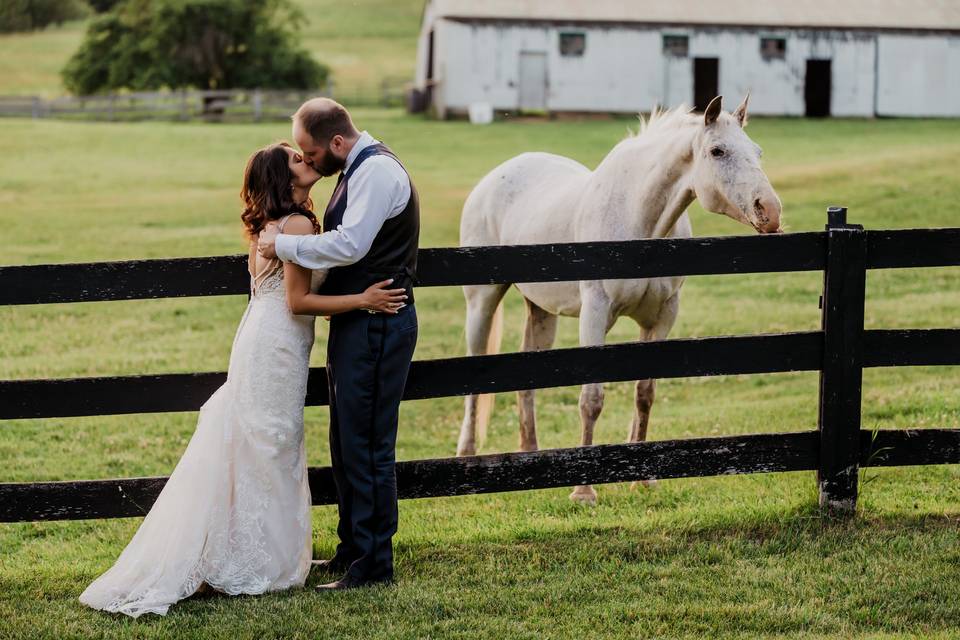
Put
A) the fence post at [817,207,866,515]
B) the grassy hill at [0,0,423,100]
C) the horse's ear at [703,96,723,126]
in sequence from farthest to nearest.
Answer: the grassy hill at [0,0,423,100] → the horse's ear at [703,96,723,126] → the fence post at [817,207,866,515]

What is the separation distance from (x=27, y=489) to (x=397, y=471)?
5.75ft

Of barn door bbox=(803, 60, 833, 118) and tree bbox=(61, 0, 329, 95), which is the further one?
tree bbox=(61, 0, 329, 95)

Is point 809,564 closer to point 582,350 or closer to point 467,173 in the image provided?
point 582,350

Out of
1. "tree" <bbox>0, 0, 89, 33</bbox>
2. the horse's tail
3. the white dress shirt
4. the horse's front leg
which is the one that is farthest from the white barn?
"tree" <bbox>0, 0, 89, 33</bbox>

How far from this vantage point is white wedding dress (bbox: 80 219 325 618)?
5023 millimetres

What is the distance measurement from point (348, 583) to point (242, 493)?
0.63 meters

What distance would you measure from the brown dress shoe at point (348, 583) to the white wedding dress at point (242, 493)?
131 millimetres

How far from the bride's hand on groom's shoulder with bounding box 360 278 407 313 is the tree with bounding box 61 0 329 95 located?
5064 cm

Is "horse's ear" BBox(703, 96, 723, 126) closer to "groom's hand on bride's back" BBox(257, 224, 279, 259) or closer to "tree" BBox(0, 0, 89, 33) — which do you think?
"groom's hand on bride's back" BBox(257, 224, 279, 259)

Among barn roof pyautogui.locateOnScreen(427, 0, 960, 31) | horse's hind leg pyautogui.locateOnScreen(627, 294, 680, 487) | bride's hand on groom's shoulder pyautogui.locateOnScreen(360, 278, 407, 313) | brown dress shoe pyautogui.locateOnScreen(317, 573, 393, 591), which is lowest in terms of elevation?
brown dress shoe pyautogui.locateOnScreen(317, 573, 393, 591)

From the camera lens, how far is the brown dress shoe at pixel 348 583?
17.0 ft

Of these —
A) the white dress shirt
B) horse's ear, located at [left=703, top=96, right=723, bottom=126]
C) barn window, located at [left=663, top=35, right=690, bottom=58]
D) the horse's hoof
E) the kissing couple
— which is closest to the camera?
the white dress shirt

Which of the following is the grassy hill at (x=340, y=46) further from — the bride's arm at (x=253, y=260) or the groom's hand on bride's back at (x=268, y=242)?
the groom's hand on bride's back at (x=268, y=242)

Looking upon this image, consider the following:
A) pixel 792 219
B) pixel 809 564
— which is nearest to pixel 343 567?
pixel 809 564
